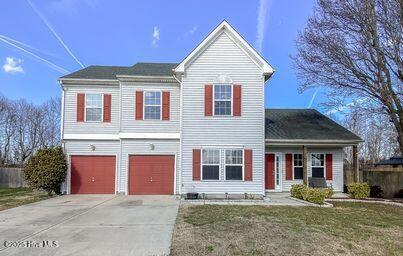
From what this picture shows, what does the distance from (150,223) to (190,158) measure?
312 inches

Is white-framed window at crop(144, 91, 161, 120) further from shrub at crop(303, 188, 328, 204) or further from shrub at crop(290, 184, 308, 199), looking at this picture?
shrub at crop(303, 188, 328, 204)

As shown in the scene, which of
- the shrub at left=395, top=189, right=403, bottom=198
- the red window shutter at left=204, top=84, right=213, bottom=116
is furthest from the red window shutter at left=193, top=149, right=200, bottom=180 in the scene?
the shrub at left=395, top=189, right=403, bottom=198

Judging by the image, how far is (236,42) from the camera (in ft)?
66.2

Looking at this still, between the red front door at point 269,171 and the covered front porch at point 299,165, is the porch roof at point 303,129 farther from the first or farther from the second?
the red front door at point 269,171

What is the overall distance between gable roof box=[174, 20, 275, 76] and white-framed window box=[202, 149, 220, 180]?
166 inches

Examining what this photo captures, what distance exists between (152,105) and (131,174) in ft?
12.1

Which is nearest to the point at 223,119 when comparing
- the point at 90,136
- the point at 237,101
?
the point at 237,101

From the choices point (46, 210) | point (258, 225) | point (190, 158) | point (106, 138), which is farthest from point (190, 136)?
point (258, 225)

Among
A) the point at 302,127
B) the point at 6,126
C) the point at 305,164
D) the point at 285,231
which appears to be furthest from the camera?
the point at 6,126

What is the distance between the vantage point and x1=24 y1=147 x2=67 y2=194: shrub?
20.1m

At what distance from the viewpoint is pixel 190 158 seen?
19.7 m

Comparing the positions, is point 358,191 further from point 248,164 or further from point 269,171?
point 248,164

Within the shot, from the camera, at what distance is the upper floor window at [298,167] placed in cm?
2277

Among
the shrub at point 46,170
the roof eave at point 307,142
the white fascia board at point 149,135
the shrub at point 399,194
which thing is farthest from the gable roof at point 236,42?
the shrub at point 399,194
